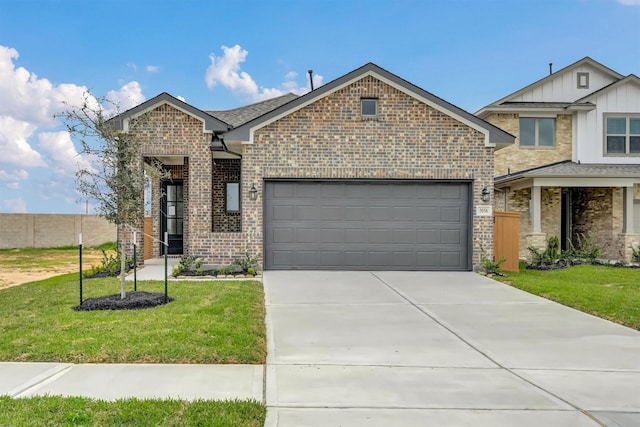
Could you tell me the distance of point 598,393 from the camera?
16.2 ft

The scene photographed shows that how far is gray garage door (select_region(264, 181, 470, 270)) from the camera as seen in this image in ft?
45.2

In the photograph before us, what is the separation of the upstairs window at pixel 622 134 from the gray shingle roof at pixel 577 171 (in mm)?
825

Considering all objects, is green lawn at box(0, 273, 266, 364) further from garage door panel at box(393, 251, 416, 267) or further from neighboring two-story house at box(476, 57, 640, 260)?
neighboring two-story house at box(476, 57, 640, 260)

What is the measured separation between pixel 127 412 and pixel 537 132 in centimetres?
1933

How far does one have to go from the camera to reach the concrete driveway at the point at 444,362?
4344mm

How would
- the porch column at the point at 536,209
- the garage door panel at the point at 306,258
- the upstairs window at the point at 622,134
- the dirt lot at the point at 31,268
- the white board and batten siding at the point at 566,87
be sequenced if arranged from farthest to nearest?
1. the white board and batten siding at the point at 566,87
2. the upstairs window at the point at 622,134
3. the porch column at the point at 536,209
4. the dirt lot at the point at 31,268
5. the garage door panel at the point at 306,258

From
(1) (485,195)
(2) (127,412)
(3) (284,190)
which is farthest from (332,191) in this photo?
(2) (127,412)

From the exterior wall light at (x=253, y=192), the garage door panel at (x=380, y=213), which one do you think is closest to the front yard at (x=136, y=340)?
the exterior wall light at (x=253, y=192)

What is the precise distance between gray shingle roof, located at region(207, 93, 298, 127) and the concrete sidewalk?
1145cm

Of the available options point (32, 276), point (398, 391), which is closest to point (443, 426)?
point (398, 391)

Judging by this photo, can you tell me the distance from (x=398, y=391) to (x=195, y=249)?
31.9 ft

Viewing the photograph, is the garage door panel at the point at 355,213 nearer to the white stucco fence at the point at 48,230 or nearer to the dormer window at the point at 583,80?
the dormer window at the point at 583,80

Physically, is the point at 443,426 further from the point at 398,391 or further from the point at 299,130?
the point at 299,130

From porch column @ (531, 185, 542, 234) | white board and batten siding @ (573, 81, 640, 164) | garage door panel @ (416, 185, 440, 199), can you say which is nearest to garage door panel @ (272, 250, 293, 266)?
garage door panel @ (416, 185, 440, 199)
